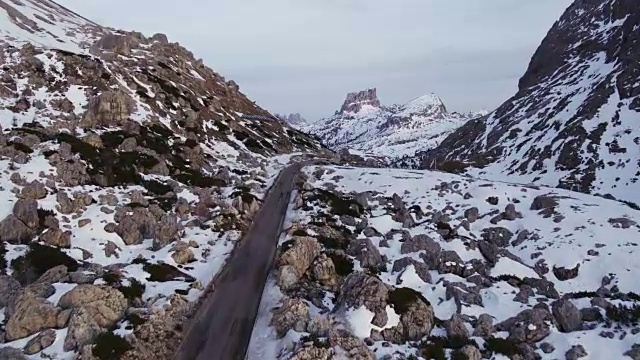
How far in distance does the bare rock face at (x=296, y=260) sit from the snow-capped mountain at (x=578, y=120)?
72391 millimetres

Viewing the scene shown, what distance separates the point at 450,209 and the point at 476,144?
10956 centimetres

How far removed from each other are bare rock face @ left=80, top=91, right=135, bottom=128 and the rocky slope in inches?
7.9

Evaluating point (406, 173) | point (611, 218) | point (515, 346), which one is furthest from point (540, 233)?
point (406, 173)

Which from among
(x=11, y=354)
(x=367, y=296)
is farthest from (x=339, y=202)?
(x=11, y=354)

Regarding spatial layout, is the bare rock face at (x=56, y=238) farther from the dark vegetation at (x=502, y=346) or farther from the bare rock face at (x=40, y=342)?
the dark vegetation at (x=502, y=346)

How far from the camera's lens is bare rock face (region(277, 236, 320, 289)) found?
4619 cm

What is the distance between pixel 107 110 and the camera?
82.3m

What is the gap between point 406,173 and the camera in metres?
83.4

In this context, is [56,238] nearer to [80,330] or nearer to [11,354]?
[80,330]

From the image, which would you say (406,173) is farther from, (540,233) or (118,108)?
(118,108)

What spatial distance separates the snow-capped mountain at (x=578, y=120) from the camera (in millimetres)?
107950

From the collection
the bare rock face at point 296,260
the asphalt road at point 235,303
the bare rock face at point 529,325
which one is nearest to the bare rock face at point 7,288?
the asphalt road at point 235,303

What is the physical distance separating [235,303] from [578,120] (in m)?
115

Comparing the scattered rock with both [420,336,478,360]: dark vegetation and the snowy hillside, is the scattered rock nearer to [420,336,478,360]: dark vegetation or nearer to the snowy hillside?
the snowy hillside
